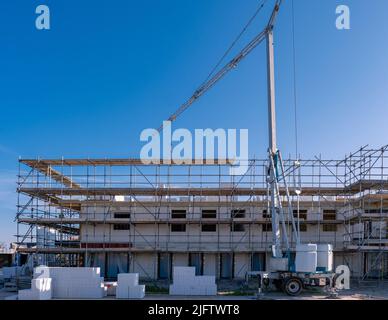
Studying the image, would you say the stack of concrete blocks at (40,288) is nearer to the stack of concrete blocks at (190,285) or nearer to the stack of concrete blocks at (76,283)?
the stack of concrete blocks at (76,283)

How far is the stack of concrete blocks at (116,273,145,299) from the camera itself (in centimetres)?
1909

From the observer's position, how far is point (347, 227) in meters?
27.8

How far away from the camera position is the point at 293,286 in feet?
66.6

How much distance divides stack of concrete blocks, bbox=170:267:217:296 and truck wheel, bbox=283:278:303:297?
349 centimetres

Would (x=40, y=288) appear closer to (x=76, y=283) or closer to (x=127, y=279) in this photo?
(x=76, y=283)

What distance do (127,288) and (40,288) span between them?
3.76 m

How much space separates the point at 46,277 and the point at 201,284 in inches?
281

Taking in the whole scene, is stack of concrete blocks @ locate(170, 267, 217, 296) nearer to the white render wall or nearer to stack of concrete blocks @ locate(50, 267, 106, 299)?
stack of concrete blocks @ locate(50, 267, 106, 299)

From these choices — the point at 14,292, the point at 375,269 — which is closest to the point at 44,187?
the point at 14,292

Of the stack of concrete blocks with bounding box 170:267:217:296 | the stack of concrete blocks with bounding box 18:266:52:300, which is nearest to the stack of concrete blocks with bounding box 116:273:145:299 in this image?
the stack of concrete blocks with bounding box 170:267:217:296

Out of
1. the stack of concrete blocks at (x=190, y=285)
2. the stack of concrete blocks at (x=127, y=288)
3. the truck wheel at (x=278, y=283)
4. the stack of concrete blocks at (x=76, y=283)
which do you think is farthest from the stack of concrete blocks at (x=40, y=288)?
the truck wheel at (x=278, y=283)

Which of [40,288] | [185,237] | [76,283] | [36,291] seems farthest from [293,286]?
[36,291]
